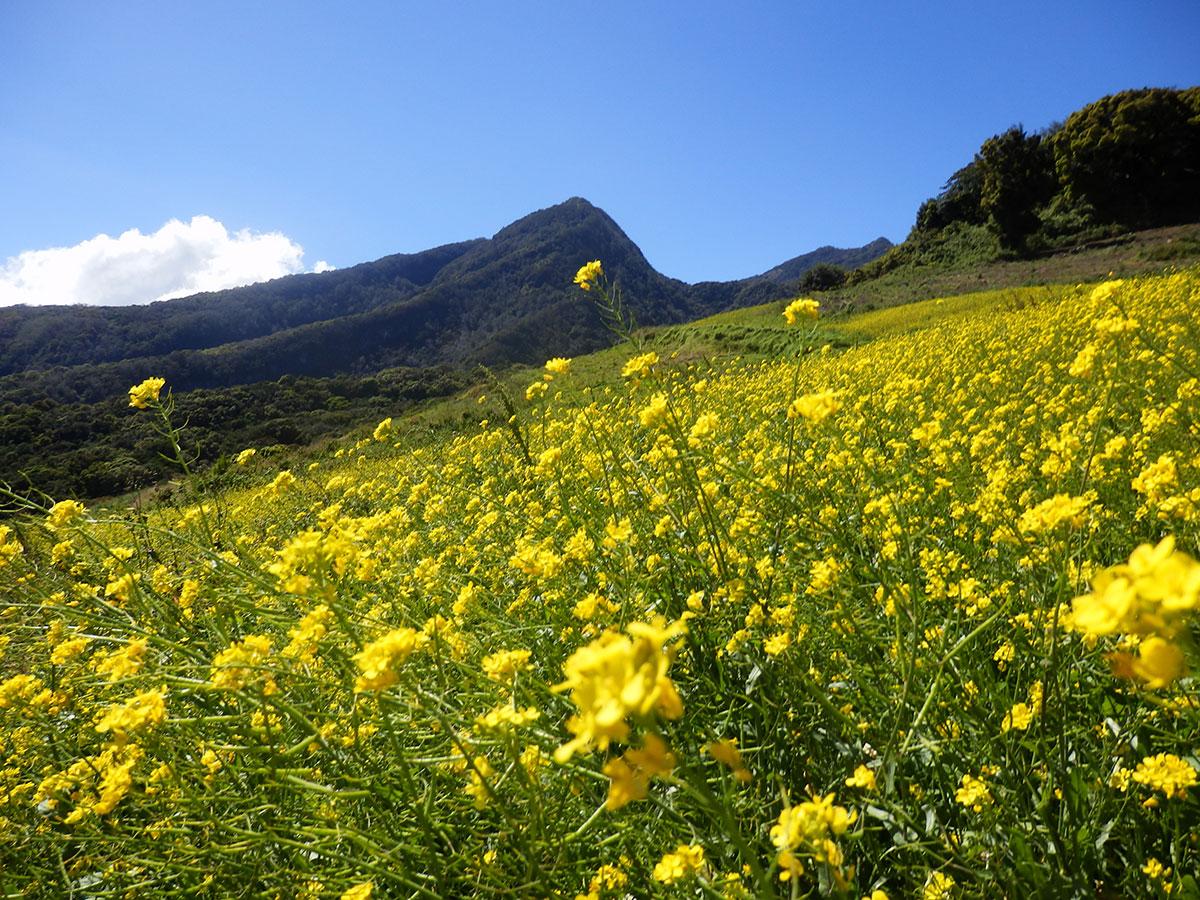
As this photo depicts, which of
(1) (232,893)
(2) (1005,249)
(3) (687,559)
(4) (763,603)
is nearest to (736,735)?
(4) (763,603)

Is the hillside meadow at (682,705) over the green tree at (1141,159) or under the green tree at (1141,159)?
under

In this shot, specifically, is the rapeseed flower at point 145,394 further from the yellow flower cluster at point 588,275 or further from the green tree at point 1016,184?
the green tree at point 1016,184

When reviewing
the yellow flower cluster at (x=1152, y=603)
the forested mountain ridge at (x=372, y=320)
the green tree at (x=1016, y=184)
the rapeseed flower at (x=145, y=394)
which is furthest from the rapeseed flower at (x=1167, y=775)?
the green tree at (x=1016, y=184)

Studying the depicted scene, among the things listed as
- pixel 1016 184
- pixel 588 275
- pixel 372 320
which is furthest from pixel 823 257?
pixel 588 275

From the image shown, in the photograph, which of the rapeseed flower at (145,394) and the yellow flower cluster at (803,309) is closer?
the yellow flower cluster at (803,309)

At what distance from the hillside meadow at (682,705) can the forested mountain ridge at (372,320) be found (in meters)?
30.8

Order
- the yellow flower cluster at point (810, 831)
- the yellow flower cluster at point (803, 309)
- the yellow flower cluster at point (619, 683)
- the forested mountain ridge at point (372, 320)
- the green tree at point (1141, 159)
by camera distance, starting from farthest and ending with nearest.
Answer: the forested mountain ridge at point (372, 320), the green tree at point (1141, 159), the yellow flower cluster at point (803, 309), the yellow flower cluster at point (810, 831), the yellow flower cluster at point (619, 683)

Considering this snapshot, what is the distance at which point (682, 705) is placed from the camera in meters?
1.09

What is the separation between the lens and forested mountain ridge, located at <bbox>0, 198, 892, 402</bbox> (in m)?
54.2

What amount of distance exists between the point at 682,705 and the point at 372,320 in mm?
82437

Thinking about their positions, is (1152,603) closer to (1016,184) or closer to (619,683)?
(619,683)

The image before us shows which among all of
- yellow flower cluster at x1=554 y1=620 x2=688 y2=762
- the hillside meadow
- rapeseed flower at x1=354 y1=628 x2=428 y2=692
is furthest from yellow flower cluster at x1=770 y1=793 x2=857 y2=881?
rapeseed flower at x1=354 y1=628 x2=428 y2=692

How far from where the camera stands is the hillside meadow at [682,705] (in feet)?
3.60

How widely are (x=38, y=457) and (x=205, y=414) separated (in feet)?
19.2
